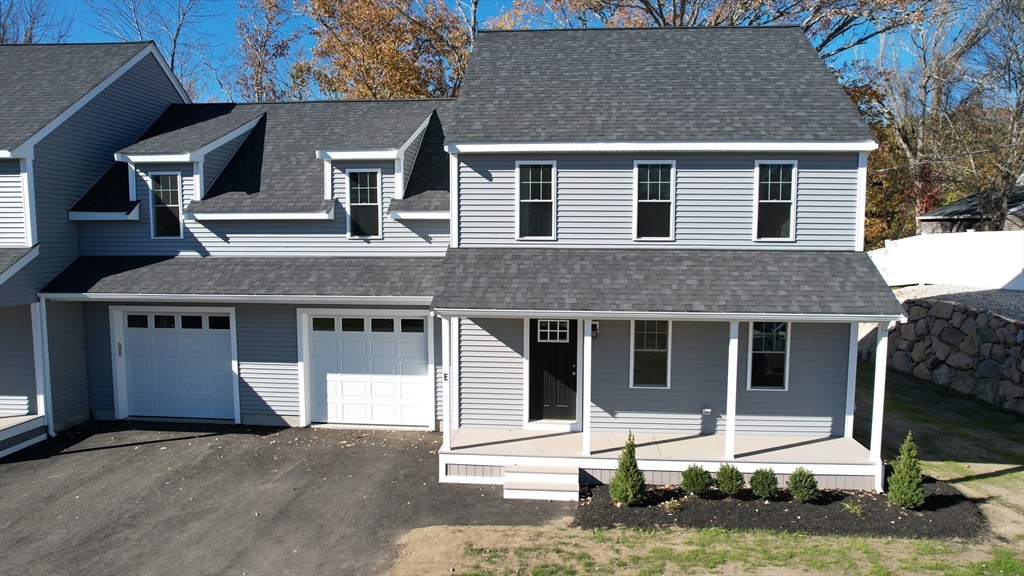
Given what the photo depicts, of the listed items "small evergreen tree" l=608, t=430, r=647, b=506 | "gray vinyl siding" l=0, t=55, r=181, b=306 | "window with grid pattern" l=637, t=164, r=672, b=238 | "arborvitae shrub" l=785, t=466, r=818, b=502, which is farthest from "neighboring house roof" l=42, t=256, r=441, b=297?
"arborvitae shrub" l=785, t=466, r=818, b=502

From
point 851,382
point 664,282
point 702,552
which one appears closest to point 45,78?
point 664,282

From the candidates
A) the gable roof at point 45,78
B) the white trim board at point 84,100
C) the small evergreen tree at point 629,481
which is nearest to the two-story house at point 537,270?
the small evergreen tree at point 629,481

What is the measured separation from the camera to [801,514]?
348 inches

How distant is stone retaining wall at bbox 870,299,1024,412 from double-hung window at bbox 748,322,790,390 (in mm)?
8104

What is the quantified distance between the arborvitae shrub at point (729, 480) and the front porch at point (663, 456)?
0.34 meters

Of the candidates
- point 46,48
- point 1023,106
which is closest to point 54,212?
point 46,48

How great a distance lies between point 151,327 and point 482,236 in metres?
Result: 7.77

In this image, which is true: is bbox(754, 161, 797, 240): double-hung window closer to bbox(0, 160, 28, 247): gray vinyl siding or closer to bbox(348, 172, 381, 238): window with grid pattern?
bbox(348, 172, 381, 238): window with grid pattern

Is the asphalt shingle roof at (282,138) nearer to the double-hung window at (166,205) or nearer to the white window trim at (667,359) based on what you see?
the double-hung window at (166,205)

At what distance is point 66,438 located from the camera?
12023 millimetres

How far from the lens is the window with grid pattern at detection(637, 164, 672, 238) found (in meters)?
11.0

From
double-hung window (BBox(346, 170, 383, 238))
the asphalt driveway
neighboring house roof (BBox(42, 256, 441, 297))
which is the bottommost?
the asphalt driveway

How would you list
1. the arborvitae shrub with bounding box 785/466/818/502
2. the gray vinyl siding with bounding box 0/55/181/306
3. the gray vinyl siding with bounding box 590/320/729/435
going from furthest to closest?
the gray vinyl siding with bounding box 0/55/181/306 < the gray vinyl siding with bounding box 590/320/729/435 < the arborvitae shrub with bounding box 785/466/818/502

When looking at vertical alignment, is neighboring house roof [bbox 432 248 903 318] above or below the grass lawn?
above
